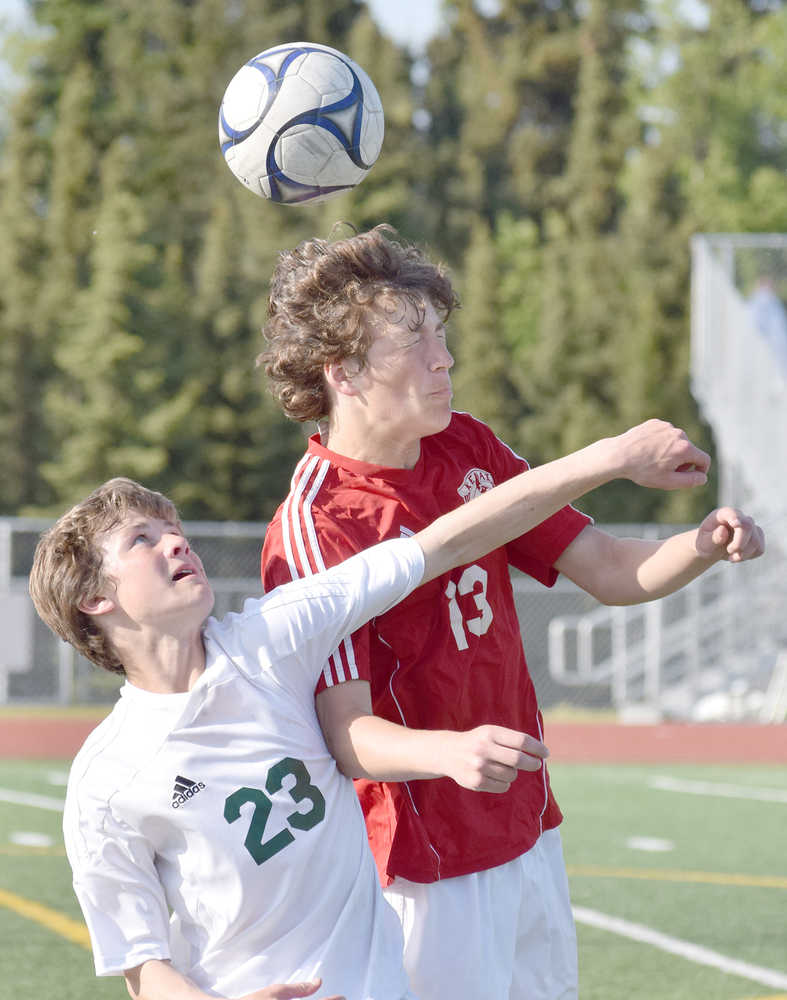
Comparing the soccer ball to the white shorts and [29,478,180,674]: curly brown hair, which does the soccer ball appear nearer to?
[29,478,180,674]: curly brown hair

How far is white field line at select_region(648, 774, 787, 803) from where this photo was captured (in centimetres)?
929

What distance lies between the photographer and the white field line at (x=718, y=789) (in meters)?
9.29

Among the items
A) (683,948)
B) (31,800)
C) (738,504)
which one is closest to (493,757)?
(683,948)

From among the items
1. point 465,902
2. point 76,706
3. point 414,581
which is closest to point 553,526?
point 414,581

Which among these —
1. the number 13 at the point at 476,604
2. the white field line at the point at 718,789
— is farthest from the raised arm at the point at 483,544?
the white field line at the point at 718,789

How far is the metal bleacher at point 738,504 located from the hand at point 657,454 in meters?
11.6

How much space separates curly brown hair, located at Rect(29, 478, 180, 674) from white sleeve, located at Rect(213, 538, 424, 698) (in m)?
0.20

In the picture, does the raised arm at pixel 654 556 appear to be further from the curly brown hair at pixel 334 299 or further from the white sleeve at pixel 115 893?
the white sleeve at pixel 115 893

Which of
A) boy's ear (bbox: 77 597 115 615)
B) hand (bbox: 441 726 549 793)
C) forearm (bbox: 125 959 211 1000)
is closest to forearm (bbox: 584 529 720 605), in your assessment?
hand (bbox: 441 726 549 793)

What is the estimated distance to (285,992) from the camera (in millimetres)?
2162

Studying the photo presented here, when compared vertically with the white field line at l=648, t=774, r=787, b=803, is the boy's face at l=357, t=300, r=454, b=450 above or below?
above

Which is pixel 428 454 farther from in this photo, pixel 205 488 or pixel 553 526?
pixel 205 488

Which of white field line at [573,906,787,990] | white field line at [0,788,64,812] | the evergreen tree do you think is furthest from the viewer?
the evergreen tree

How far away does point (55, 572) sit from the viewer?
7.83ft
